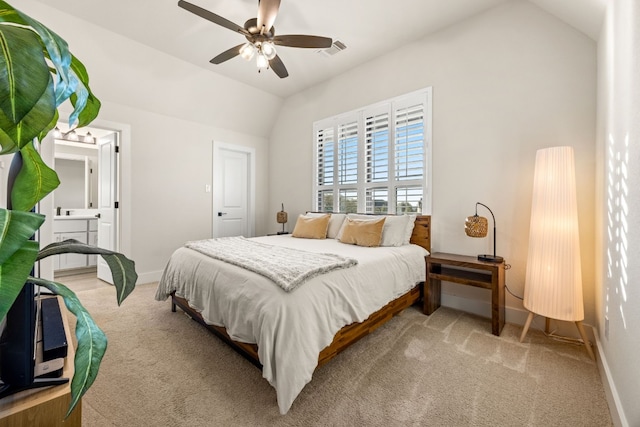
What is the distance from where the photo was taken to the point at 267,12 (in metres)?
2.09

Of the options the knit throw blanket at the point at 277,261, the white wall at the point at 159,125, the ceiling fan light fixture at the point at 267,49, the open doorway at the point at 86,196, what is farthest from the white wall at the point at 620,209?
the open doorway at the point at 86,196

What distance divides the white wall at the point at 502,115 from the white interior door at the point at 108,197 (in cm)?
394

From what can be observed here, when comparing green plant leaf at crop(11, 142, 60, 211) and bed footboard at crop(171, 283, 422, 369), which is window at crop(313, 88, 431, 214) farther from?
green plant leaf at crop(11, 142, 60, 211)

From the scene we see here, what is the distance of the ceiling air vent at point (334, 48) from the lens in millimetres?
3277

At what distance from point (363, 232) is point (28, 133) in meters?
2.71

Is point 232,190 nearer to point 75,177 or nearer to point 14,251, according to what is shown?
point 75,177

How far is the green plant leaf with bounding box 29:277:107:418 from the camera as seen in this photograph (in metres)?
0.58

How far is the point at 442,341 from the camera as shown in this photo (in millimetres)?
2221

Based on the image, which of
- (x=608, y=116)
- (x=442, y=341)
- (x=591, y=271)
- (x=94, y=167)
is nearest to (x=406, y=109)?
(x=608, y=116)

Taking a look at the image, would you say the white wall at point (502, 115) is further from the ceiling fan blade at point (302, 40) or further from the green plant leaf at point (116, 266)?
the green plant leaf at point (116, 266)

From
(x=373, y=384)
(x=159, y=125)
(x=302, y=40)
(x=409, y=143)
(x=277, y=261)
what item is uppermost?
(x=302, y=40)

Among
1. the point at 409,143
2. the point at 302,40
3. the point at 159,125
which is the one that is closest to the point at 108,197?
the point at 159,125

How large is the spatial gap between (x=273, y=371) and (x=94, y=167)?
19.0ft

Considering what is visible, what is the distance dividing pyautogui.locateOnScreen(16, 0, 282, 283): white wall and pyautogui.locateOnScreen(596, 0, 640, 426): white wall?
167 inches
